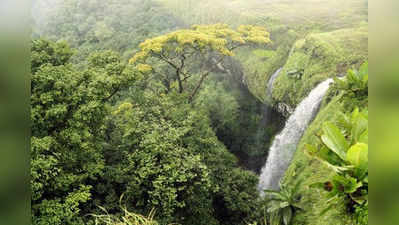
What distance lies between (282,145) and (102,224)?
2823mm

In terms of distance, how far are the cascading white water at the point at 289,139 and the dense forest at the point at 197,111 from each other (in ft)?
0.08

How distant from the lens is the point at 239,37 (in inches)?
207

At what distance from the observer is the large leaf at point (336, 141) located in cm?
206

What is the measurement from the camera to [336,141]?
2.08 meters

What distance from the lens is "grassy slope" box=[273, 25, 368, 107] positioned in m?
4.19

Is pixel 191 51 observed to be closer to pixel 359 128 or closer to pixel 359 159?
pixel 359 128

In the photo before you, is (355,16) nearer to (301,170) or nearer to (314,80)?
(314,80)

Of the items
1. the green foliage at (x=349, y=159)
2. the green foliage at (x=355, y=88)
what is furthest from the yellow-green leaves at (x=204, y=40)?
the green foliage at (x=349, y=159)

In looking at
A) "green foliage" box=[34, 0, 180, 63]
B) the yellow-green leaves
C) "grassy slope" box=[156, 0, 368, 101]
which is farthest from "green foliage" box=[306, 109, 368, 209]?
"green foliage" box=[34, 0, 180, 63]

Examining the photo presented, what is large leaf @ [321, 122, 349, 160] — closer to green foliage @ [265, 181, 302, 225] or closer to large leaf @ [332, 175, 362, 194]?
large leaf @ [332, 175, 362, 194]

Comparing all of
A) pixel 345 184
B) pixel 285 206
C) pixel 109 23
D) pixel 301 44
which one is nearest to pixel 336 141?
pixel 345 184

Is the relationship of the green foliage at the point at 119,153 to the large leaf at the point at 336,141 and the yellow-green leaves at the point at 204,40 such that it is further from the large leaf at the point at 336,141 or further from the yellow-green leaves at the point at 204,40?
the large leaf at the point at 336,141

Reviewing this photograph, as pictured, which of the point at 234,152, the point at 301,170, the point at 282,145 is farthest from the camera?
the point at 234,152
